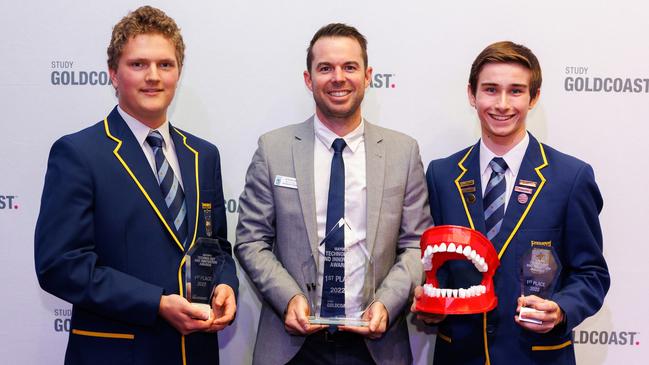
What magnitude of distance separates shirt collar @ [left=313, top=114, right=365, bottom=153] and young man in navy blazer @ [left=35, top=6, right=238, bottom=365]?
56 centimetres

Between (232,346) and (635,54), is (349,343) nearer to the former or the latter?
(232,346)

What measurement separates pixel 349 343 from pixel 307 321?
0.29 metres

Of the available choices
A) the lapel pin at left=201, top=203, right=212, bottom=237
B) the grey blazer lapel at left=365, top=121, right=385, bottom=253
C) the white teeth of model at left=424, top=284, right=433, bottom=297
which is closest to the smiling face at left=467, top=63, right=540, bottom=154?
the grey blazer lapel at left=365, top=121, right=385, bottom=253

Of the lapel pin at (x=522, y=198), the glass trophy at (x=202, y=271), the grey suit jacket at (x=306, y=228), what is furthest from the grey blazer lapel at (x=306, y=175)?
the lapel pin at (x=522, y=198)

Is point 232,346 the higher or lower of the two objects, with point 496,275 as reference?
lower

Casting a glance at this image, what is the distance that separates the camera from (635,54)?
127 inches

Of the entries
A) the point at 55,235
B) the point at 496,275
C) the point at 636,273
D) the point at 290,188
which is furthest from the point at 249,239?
the point at 636,273

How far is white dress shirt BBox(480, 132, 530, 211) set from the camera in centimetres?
257

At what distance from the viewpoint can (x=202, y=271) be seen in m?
2.26

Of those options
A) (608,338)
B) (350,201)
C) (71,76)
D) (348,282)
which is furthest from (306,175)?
(608,338)

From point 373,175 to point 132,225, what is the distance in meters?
0.99

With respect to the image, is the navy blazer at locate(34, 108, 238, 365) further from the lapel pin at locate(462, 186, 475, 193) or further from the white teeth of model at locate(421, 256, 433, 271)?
the lapel pin at locate(462, 186, 475, 193)

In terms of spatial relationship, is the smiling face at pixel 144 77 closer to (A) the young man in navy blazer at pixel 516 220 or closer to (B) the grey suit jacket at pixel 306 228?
(B) the grey suit jacket at pixel 306 228

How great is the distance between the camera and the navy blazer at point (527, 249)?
2436mm
